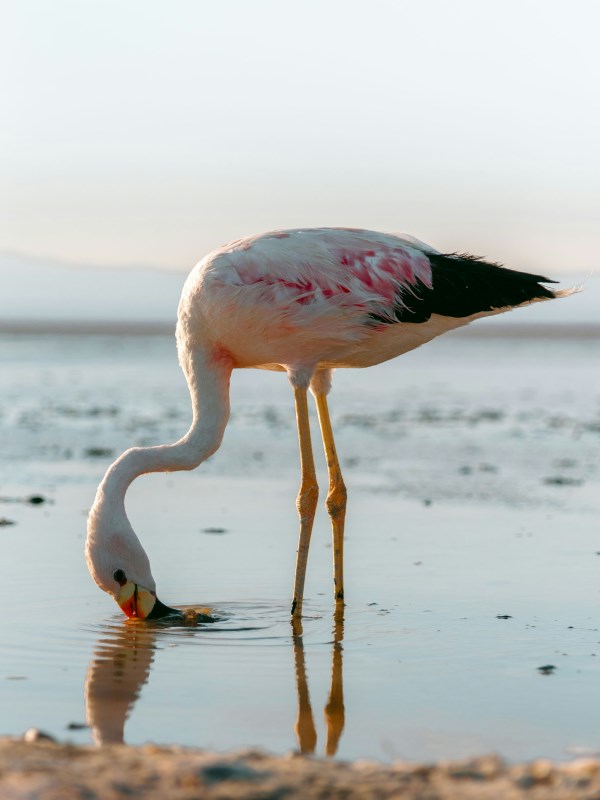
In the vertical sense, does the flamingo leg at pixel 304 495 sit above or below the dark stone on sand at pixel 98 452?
above

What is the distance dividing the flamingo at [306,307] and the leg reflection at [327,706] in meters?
0.70

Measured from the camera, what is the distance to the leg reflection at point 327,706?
5.00 m

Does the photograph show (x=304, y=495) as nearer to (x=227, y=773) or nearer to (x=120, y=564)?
(x=120, y=564)

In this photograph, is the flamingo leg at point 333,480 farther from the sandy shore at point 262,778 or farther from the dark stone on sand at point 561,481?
the dark stone on sand at point 561,481

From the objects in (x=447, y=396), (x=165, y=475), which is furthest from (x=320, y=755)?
(x=447, y=396)

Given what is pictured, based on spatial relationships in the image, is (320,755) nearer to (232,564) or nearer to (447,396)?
(232,564)

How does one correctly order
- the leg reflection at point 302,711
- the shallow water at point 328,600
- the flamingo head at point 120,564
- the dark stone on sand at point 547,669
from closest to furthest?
the leg reflection at point 302,711 → the shallow water at point 328,600 → the dark stone on sand at point 547,669 → the flamingo head at point 120,564

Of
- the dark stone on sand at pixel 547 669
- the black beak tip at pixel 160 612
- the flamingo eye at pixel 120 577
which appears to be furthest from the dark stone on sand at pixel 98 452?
the dark stone on sand at pixel 547 669

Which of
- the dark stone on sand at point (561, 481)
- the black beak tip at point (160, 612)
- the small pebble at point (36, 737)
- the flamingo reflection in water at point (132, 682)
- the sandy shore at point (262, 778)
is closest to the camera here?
the sandy shore at point (262, 778)

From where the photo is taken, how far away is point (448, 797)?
12.1 ft

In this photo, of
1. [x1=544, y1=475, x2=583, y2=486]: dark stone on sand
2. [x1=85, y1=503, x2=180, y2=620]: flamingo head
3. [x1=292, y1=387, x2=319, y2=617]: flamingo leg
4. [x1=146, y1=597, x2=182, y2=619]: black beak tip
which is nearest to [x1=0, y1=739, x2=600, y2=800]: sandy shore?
[x1=85, y1=503, x2=180, y2=620]: flamingo head

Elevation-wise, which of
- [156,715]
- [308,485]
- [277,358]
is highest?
Result: [277,358]

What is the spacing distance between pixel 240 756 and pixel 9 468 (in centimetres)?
901

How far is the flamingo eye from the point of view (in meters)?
6.70
